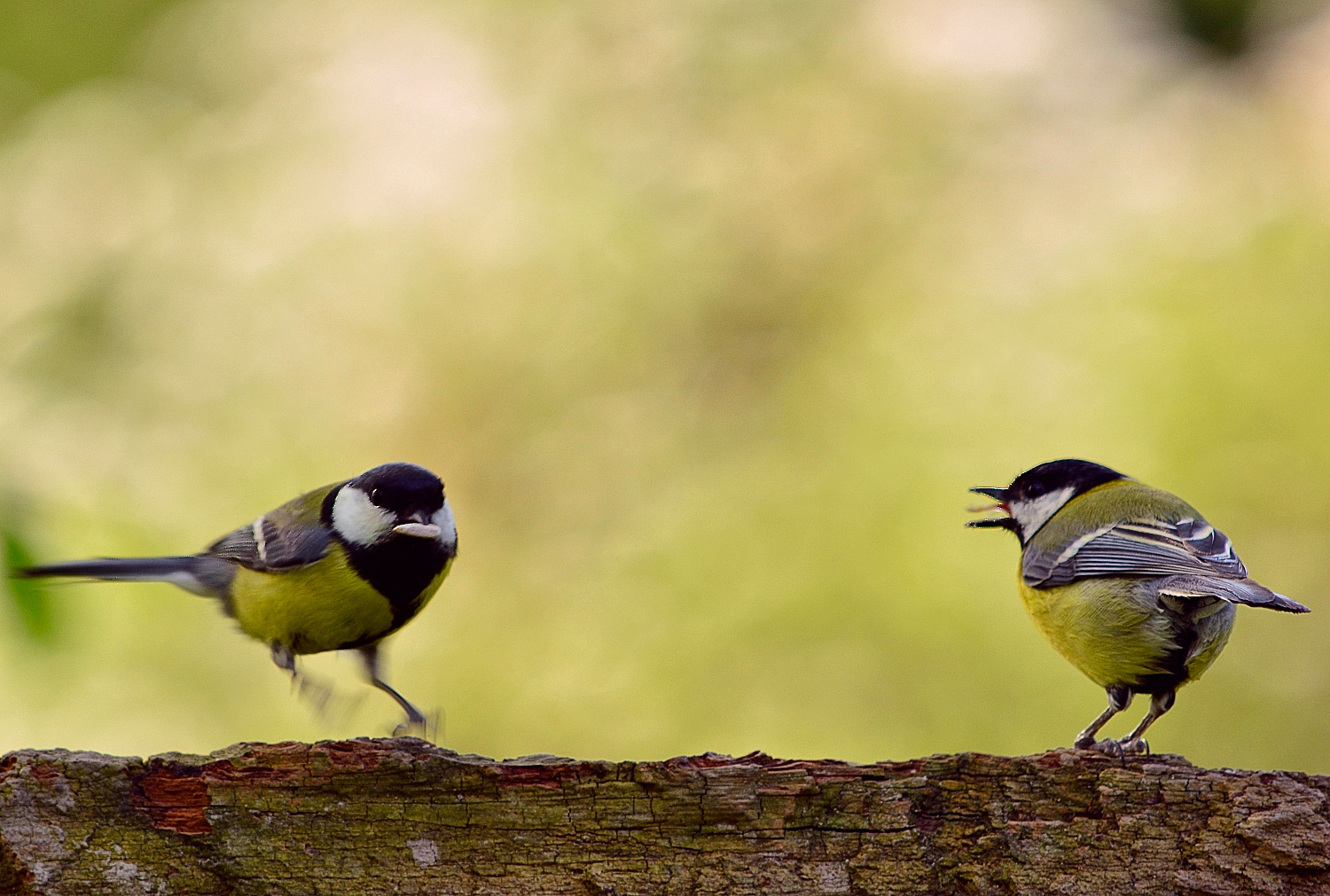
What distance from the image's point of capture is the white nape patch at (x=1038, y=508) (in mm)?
3297

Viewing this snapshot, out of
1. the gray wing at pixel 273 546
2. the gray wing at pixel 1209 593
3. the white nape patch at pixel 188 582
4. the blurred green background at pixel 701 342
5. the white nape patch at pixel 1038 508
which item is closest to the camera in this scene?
the gray wing at pixel 1209 593

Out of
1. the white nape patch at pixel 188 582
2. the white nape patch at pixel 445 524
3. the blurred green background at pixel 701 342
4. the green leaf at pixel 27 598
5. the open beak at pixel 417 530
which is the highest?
the blurred green background at pixel 701 342

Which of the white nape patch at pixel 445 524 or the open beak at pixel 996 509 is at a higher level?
the open beak at pixel 996 509

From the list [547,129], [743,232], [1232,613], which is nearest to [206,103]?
[547,129]

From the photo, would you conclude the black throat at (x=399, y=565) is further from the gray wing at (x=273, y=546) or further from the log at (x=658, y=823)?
the log at (x=658, y=823)

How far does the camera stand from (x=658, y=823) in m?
1.77

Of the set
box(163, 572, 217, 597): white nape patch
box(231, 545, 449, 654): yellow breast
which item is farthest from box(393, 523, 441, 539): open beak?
box(163, 572, 217, 597): white nape patch

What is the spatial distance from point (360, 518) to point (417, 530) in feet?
0.70

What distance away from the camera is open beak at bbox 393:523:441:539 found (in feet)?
9.03

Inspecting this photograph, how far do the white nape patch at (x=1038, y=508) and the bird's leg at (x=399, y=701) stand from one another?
169cm

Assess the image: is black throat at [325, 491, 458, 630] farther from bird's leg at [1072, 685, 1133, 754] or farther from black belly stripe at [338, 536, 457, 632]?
bird's leg at [1072, 685, 1133, 754]

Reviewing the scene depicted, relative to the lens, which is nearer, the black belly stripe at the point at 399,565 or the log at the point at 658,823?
the log at the point at 658,823

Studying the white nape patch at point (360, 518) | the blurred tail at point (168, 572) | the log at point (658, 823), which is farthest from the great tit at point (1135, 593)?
the blurred tail at point (168, 572)

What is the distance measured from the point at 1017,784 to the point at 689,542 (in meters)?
3.82
